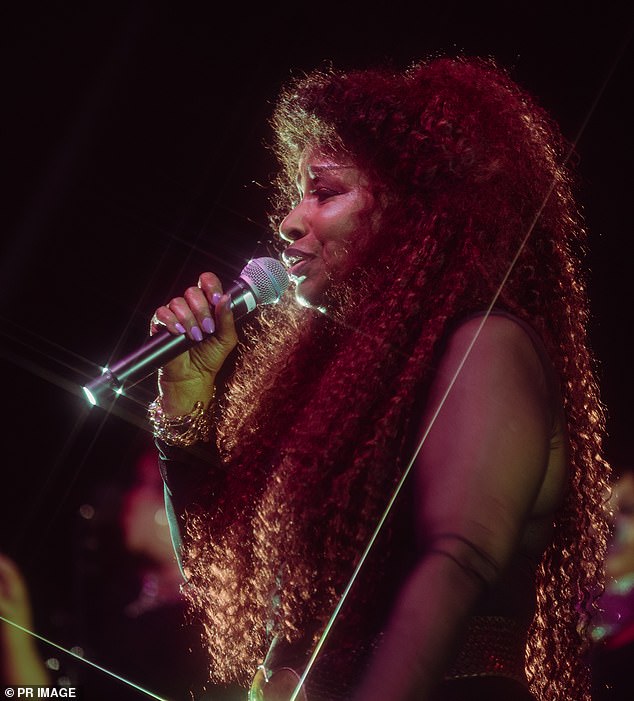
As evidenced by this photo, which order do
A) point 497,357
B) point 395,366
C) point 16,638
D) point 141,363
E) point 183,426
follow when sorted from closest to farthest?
point 497,357 < point 395,366 < point 141,363 < point 183,426 < point 16,638

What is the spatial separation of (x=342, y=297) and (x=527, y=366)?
0.67m

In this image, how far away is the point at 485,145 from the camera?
61.1 inches

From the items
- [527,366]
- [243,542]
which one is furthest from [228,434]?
[527,366]

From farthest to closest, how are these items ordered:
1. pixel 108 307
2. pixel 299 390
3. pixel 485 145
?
pixel 108 307
pixel 299 390
pixel 485 145

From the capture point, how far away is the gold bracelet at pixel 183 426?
1.86 m

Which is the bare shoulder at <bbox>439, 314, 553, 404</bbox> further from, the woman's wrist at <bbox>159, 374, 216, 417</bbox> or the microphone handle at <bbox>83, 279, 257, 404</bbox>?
the woman's wrist at <bbox>159, 374, 216, 417</bbox>

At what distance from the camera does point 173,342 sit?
60.6 inches

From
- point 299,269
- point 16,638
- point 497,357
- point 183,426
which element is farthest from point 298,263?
point 16,638

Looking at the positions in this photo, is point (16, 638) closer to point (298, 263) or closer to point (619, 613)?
point (298, 263)

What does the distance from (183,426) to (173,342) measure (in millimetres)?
422

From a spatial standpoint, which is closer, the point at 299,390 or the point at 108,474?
the point at 299,390

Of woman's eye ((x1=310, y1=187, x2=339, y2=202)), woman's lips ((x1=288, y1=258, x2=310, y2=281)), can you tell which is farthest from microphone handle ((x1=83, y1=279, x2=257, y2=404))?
woman's eye ((x1=310, y1=187, x2=339, y2=202))

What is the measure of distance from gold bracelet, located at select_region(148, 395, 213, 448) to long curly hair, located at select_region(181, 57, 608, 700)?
5.0 inches

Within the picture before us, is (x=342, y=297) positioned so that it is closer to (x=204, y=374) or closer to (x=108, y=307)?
(x=204, y=374)
